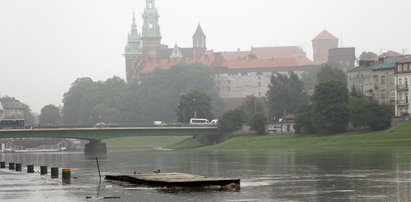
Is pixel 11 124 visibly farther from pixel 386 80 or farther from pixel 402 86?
pixel 402 86

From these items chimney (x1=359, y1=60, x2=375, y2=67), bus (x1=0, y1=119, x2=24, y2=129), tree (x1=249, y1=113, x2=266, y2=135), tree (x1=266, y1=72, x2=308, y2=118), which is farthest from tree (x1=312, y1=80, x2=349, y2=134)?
bus (x1=0, y1=119, x2=24, y2=129)

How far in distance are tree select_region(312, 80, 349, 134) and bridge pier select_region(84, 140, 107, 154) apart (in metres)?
36.9

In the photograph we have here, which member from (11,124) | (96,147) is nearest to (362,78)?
(96,147)

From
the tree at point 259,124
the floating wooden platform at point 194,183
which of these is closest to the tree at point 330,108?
the tree at point 259,124

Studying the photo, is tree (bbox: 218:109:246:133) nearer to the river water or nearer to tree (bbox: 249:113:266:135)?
tree (bbox: 249:113:266:135)

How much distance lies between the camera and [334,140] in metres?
126

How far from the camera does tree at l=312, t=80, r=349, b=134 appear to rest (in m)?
137

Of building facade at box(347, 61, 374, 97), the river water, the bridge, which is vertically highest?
building facade at box(347, 61, 374, 97)

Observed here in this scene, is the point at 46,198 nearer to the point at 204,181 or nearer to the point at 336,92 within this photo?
the point at 204,181

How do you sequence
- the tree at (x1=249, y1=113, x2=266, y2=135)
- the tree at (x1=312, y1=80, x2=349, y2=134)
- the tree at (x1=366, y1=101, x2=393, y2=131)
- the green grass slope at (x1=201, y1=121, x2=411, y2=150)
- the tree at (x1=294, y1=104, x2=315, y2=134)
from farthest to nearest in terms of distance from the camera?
the tree at (x1=249, y1=113, x2=266, y2=135)
the tree at (x1=294, y1=104, x2=315, y2=134)
the tree at (x1=312, y1=80, x2=349, y2=134)
the tree at (x1=366, y1=101, x2=393, y2=131)
the green grass slope at (x1=201, y1=121, x2=411, y2=150)

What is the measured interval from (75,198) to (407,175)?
67.7 feet

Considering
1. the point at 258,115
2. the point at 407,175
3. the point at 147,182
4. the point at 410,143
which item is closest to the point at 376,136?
the point at 410,143

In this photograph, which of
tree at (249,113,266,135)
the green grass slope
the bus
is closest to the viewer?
the green grass slope

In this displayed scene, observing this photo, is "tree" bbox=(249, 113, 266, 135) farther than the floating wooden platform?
Yes
